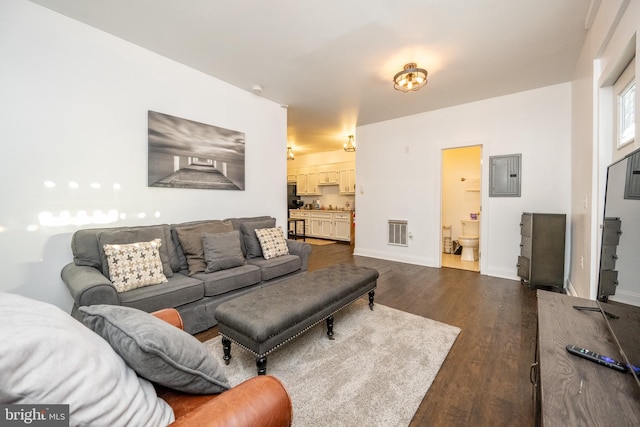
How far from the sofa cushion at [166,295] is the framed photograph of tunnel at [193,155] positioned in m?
1.21

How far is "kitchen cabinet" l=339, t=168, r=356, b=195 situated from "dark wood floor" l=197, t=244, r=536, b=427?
3499mm

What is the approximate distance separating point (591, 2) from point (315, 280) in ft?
10.3

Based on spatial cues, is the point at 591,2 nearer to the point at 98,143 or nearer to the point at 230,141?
the point at 230,141

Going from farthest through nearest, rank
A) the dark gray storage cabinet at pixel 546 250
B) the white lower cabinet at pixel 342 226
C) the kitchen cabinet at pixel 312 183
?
1. the kitchen cabinet at pixel 312 183
2. the white lower cabinet at pixel 342 226
3. the dark gray storage cabinet at pixel 546 250

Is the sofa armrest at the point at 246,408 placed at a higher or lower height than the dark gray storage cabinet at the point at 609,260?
lower

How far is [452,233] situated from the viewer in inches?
224

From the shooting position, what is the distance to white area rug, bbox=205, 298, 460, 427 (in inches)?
57.4

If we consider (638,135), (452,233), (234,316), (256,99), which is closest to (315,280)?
(234,316)

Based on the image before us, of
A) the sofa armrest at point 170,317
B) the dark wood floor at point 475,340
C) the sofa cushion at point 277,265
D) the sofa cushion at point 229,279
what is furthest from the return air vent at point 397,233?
the sofa armrest at point 170,317

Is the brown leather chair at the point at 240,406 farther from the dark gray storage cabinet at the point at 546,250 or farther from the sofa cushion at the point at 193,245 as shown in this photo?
the dark gray storage cabinet at the point at 546,250

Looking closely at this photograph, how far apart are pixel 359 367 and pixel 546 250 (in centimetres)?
308

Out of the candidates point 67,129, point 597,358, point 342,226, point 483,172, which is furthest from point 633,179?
point 342,226

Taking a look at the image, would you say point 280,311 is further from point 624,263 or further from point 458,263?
point 458,263

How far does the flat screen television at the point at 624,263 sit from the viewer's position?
0.92 m
